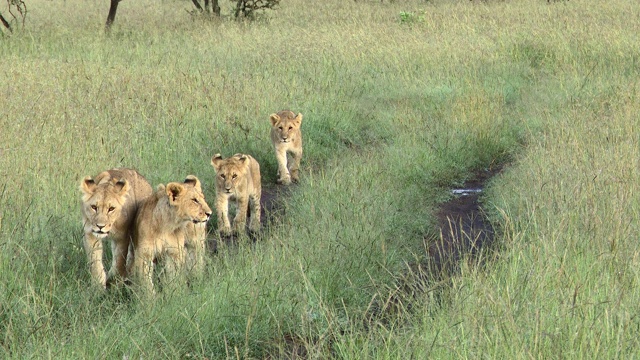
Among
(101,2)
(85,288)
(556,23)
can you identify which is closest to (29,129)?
(85,288)

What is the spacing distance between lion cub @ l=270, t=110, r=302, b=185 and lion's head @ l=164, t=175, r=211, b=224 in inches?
120

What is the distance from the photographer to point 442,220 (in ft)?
23.6

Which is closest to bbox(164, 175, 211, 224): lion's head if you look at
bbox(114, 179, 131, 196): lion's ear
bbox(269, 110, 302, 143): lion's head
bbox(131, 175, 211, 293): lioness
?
bbox(131, 175, 211, 293): lioness

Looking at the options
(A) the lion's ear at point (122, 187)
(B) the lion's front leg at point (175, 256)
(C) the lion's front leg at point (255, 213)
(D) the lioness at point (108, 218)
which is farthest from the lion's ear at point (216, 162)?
(A) the lion's ear at point (122, 187)

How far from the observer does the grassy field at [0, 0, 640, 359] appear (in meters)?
4.07

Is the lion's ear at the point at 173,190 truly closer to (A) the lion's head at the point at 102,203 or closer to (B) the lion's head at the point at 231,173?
(A) the lion's head at the point at 102,203

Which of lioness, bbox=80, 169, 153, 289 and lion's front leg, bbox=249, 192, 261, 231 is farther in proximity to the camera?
lion's front leg, bbox=249, 192, 261, 231

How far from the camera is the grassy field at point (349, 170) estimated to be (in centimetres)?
407

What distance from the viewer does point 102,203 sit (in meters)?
5.12

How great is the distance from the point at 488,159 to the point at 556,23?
7615 mm

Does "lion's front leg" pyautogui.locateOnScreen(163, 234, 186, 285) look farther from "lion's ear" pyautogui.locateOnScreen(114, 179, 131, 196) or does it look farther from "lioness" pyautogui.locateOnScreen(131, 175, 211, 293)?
"lion's ear" pyautogui.locateOnScreen(114, 179, 131, 196)

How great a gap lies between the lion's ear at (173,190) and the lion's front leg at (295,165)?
10.9 feet

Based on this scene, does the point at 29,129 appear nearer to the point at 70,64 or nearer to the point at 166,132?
the point at 166,132

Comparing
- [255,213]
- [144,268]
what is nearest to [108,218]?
[144,268]
